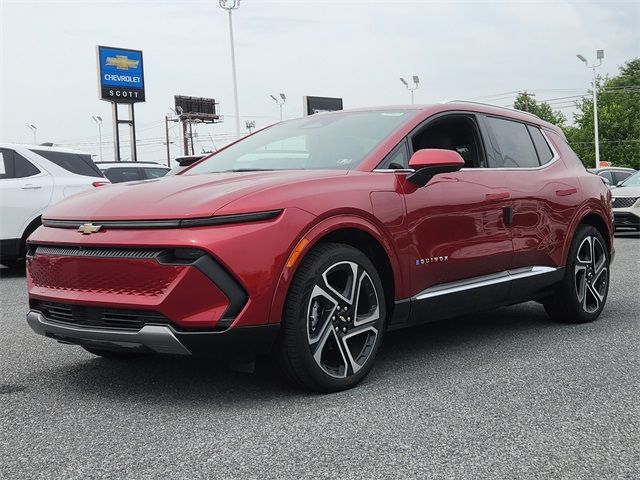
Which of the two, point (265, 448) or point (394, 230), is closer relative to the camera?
point (265, 448)

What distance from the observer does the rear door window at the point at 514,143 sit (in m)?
5.13

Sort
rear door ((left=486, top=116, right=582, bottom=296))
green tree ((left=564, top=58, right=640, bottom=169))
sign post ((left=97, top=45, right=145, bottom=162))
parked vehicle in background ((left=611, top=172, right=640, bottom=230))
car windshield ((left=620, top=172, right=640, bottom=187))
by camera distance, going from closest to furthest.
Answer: rear door ((left=486, top=116, right=582, bottom=296)) → parked vehicle in background ((left=611, top=172, right=640, bottom=230)) → car windshield ((left=620, top=172, right=640, bottom=187)) → sign post ((left=97, top=45, right=145, bottom=162)) → green tree ((left=564, top=58, right=640, bottom=169))

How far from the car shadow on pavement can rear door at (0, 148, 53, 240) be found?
5054 mm

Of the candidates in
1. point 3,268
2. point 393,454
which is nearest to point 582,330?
point 393,454

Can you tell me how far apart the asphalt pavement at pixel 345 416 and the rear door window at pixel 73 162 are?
5278 millimetres

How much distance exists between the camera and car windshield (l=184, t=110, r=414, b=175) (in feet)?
14.0

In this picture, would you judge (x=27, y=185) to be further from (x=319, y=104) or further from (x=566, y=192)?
(x=319, y=104)

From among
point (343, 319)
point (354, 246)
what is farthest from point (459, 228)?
point (343, 319)

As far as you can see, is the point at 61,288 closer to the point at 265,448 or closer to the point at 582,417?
the point at 265,448

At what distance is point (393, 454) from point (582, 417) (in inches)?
39.7

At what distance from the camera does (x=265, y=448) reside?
2912 millimetres

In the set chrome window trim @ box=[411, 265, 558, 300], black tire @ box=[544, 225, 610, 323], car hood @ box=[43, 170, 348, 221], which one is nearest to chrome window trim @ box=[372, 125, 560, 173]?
car hood @ box=[43, 170, 348, 221]

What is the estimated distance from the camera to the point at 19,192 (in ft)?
30.3

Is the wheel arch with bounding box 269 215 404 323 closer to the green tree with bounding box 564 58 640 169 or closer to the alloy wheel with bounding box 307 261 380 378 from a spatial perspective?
the alloy wheel with bounding box 307 261 380 378
